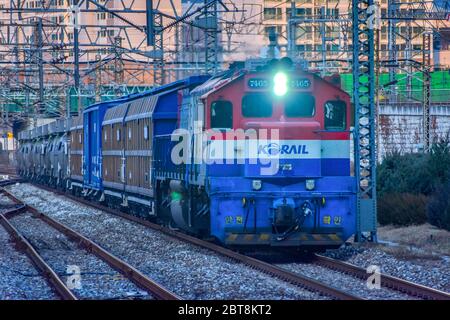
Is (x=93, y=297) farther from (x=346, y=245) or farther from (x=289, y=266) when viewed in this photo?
(x=346, y=245)

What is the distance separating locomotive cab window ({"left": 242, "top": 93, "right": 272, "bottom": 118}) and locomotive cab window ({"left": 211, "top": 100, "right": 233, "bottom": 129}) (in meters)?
0.24

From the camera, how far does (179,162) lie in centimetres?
1820

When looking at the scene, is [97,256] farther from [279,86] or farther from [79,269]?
[279,86]

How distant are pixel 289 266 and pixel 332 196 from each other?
1319mm

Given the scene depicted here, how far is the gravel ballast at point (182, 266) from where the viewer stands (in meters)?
12.2

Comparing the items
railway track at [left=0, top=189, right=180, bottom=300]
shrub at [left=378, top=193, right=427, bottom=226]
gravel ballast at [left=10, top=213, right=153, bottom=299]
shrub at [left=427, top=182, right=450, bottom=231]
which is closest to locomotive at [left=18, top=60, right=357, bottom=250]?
railway track at [left=0, top=189, right=180, bottom=300]

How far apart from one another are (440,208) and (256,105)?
560 cm

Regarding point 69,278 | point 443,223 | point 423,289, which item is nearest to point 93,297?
point 69,278

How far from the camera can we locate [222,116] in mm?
15578

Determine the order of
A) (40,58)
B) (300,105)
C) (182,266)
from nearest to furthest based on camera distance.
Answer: (182,266), (300,105), (40,58)

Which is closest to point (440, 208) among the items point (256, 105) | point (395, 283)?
point (256, 105)

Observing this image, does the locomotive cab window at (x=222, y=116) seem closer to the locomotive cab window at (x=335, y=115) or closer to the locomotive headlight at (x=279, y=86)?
the locomotive headlight at (x=279, y=86)

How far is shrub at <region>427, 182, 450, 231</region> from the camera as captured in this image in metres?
19.1

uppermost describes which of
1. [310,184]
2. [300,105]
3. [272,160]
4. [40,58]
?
[40,58]
